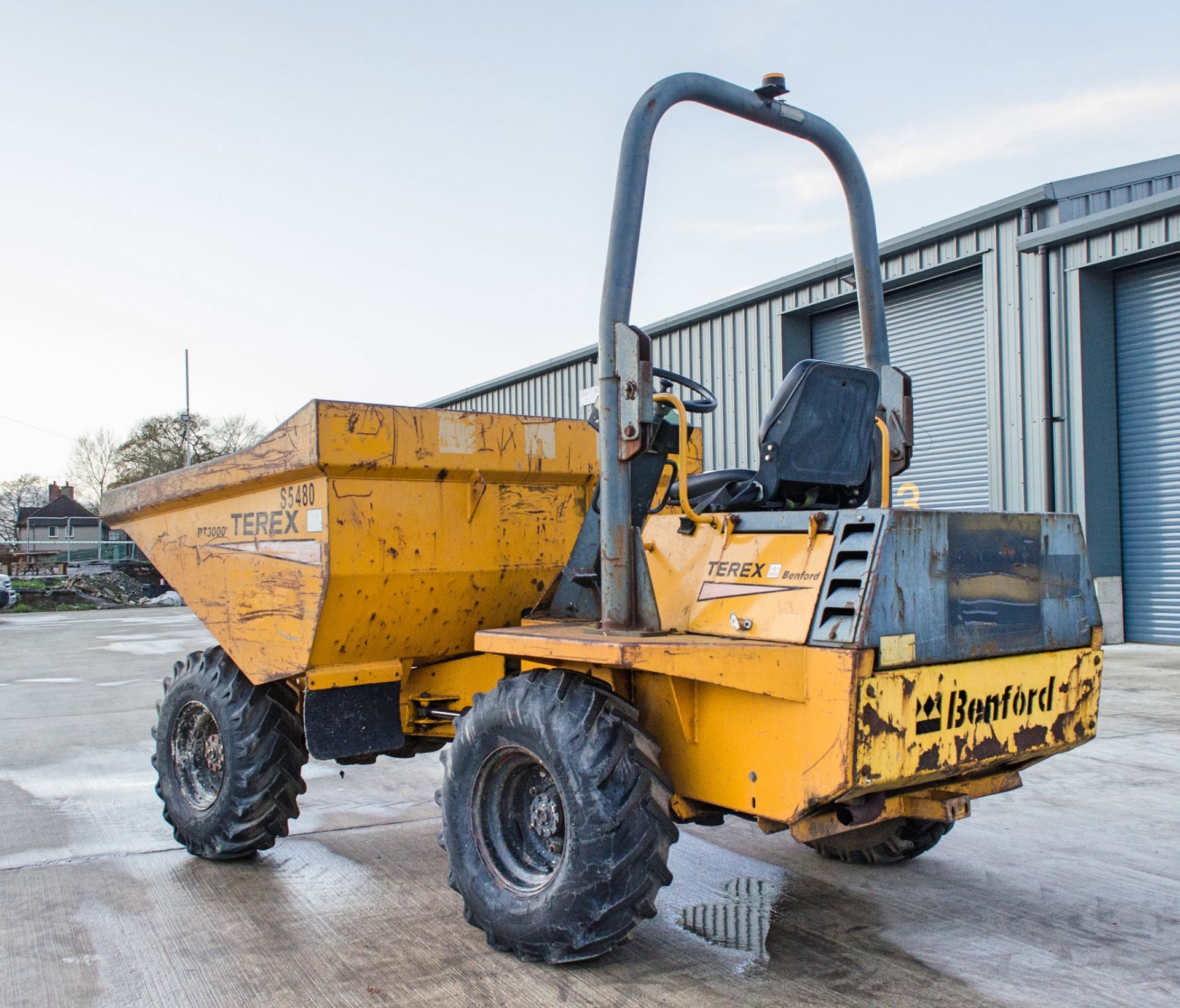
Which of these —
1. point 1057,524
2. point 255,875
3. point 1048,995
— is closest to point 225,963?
point 255,875

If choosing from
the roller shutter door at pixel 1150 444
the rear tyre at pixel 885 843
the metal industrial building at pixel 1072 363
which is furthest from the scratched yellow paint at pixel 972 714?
the roller shutter door at pixel 1150 444

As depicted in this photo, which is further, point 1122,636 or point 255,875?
point 1122,636

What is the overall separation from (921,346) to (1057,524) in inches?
440

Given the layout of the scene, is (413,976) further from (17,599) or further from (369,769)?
(17,599)

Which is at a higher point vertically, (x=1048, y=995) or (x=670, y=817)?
(x=670, y=817)

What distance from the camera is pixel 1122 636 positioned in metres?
12.7

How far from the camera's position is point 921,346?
14.3 m

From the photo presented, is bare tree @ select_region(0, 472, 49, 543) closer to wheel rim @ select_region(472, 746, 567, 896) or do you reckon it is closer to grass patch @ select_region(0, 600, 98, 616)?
grass patch @ select_region(0, 600, 98, 616)

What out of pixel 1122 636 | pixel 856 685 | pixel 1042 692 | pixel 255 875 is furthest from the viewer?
pixel 1122 636

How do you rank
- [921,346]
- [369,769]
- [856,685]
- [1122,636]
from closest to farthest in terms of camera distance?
[856,685] < [369,769] < [1122,636] < [921,346]

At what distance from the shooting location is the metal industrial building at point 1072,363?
39.9ft

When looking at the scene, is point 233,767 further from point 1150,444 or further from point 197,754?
point 1150,444

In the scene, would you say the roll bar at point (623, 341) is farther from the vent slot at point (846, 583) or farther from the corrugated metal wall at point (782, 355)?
the corrugated metal wall at point (782, 355)

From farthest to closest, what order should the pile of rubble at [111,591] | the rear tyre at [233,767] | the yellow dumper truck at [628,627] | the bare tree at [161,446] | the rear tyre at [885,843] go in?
the bare tree at [161,446], the pile of rubble at [111,591], the rear tyre at [233,767], the rear tyre at [885,843], the yellow dumper truck at [628,627]
